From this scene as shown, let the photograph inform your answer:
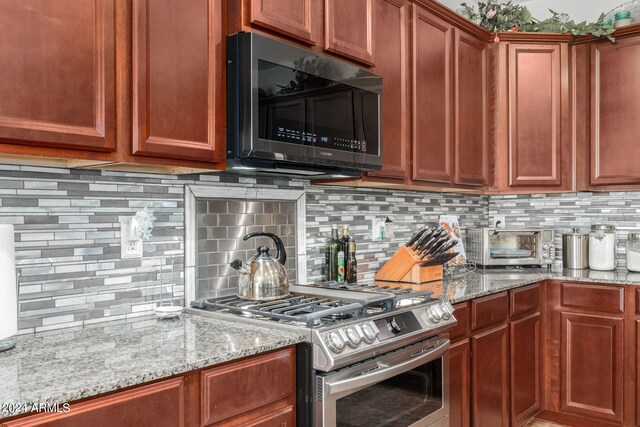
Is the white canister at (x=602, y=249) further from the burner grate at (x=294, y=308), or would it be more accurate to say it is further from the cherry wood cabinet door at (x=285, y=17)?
the cherry wood cabinet door at (x=285, y=17)

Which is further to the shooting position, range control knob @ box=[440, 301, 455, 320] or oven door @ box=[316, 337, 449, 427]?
range control knob @ box=[440, 301, 455, 320]

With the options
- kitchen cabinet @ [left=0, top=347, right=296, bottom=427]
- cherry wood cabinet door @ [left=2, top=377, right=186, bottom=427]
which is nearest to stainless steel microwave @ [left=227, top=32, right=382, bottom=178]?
kitchen cabinet @ [left=0, top=347, right=296, bottom=427]

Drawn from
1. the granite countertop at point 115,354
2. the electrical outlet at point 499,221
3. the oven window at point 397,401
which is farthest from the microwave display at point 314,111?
the electrical outlet at point 499,221

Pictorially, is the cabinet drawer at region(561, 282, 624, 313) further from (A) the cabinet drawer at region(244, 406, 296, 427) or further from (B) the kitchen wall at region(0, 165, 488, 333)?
(A) the cabinet drawer at region(244, 406, 296, 427)

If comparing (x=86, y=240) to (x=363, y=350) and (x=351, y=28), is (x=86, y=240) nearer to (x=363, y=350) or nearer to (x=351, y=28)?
(x=363, y=350)

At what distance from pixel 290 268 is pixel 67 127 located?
4.19 ft

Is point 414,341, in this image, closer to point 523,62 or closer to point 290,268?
point 290,268

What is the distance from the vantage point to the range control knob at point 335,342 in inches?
62.8

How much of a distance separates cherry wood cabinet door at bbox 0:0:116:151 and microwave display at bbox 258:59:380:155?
1.64 feet

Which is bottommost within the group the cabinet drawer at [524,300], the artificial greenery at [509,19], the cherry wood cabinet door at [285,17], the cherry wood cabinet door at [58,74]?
the cabinet drawer at [524,300]

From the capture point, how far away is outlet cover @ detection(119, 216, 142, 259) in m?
1.88

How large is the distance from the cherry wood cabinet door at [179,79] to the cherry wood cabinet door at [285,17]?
5.2 inches

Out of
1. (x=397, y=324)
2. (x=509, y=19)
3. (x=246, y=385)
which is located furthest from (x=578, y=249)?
(x=246, y=385)

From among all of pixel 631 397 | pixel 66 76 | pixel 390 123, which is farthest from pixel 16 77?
pixel 631 397
